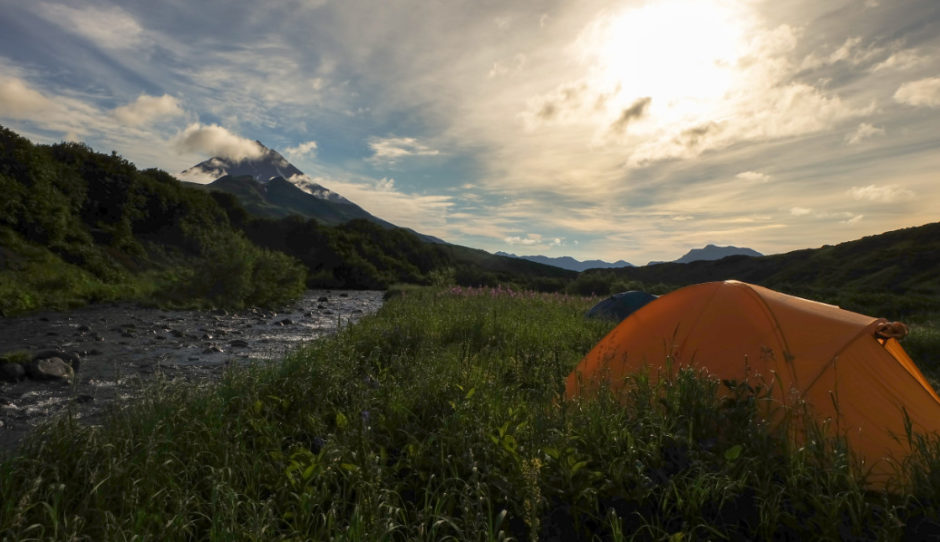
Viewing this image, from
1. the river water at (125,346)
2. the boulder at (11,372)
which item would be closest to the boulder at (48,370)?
the boulder at (11,372)

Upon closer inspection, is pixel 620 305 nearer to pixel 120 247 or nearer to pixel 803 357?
pixel 803 357

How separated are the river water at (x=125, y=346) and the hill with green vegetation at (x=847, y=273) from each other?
22889 mm

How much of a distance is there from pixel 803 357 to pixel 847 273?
193ft

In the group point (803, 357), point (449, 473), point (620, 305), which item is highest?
point (803, 357)

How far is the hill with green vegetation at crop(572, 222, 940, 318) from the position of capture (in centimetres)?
2336

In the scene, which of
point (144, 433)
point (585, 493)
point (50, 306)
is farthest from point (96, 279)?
point (585, 493)

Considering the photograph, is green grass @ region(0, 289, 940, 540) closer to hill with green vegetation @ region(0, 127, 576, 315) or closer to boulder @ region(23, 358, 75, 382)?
boulder @ region(23, 358, 75, 382)

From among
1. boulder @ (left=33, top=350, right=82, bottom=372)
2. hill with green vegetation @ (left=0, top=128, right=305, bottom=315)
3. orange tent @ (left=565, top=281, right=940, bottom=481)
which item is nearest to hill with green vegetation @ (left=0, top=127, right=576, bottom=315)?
hill with green vegetation @ (left=0, top=128, right=305, bottom=315)

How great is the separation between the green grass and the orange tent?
16.2 inches

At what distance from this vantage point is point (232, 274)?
1947 centimetres

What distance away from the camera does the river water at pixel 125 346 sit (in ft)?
21.1

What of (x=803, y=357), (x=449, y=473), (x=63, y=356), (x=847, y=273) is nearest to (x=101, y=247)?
(x=63, y=356)

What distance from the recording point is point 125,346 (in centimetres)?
1056

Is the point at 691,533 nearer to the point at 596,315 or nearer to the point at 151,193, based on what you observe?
the point at 596,315
